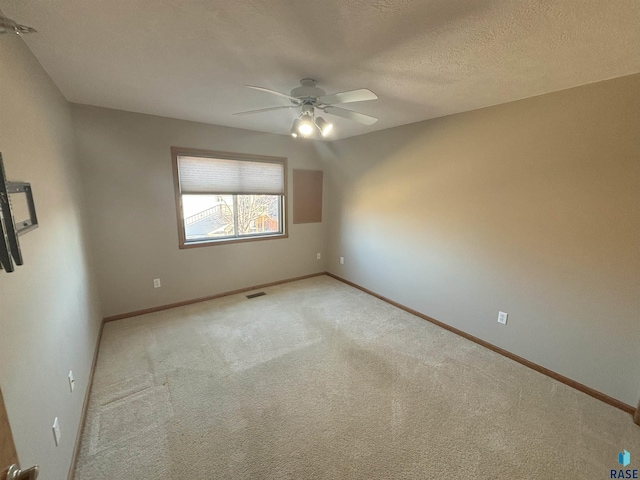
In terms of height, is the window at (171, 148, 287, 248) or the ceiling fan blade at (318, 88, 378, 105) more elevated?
the ceiling fan blade at (318, 88, 378, 105)

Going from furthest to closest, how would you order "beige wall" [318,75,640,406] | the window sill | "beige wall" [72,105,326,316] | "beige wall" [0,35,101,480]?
1. the window sill
2. "beige wall" [72,105,326,316]
3. "beige wall" [318,75,640,406]
4. "beige wall" [0,35,101,480]

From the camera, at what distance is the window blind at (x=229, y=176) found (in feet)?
10.9

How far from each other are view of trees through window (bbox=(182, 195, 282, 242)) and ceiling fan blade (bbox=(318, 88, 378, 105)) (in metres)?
2.37

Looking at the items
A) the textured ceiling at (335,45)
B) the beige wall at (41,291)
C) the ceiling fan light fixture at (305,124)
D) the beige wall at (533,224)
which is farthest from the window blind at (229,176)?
the ceiling fan light fixture at (305,124)

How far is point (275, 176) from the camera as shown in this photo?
4035mm

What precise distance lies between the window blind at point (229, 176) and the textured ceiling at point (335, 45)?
3.58 ft

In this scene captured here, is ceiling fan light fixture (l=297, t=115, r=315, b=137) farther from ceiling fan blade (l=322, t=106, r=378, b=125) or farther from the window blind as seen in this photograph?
the window blind

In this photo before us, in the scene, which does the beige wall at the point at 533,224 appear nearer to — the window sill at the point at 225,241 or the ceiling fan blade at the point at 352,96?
the ceiling fan blade at the point at 352,96

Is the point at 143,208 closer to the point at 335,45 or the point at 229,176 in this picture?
the point at 229,176

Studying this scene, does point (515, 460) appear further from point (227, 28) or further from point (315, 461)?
point (227, 28)

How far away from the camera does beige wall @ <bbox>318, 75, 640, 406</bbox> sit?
74.7 inches

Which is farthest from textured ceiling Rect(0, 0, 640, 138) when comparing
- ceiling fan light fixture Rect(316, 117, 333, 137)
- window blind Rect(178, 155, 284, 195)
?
window blind Rect(178, 155, 284, 195)

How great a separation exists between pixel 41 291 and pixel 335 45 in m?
2.05

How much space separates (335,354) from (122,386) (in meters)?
1.78
